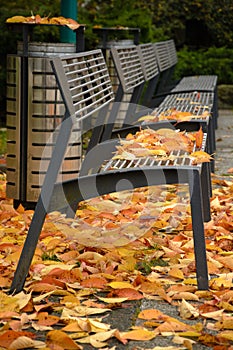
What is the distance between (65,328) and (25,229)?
1.76 m

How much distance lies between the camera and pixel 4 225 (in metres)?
5.23

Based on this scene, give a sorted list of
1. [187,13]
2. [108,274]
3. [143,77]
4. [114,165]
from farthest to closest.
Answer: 1. [187,13]
2. [143,77]
3. [114,165]
4. [108,274]

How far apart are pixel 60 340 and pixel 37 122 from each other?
2.54 m

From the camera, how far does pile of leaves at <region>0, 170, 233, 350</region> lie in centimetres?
336

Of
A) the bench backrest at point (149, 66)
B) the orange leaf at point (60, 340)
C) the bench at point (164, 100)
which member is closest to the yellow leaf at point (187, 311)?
the orange leaf at point (60, 340)

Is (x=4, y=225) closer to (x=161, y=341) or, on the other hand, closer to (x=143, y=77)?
(x=161, y=341)

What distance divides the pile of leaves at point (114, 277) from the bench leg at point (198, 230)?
0.07m

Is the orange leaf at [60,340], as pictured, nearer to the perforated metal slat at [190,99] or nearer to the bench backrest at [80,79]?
the bench backrest at [80,79]

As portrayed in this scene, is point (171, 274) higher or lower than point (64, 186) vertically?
lower

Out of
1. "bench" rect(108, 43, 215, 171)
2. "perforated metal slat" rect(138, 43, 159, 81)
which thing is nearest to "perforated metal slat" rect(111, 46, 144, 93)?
"bench" rect(108, 43, 215, 171)

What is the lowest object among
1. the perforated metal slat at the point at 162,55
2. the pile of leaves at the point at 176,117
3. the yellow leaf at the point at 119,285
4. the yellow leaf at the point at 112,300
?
the perforated metal slat at the point at 162,55

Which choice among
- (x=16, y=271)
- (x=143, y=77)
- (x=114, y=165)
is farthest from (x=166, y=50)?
(x=16, y=271)

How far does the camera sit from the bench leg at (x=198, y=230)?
3952mm

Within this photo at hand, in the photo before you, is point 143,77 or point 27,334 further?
point 143,77
